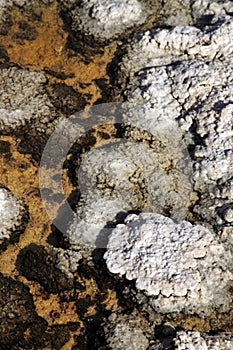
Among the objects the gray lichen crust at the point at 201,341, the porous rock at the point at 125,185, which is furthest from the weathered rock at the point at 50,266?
the gray lichen crust at the point at 201,341

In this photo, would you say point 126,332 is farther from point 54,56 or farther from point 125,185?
point 54,56

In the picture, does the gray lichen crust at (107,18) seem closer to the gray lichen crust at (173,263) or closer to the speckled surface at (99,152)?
the speckled surface at (99,152)

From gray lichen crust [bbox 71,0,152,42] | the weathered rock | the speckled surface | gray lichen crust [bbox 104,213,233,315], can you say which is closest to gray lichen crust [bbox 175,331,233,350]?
the speckled surface

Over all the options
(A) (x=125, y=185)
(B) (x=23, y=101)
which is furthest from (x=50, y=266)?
(B) (x=23, y=101)

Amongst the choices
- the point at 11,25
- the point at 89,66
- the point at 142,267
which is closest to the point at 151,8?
the point at 89,66

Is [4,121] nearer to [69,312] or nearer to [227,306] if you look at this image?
[69,312]

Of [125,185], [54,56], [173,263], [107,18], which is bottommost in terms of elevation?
[173,263]

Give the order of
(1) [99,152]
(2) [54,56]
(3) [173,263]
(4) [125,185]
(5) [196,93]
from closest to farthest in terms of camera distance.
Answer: (3) [173,263]
(4) [125,185]
(1) [99,152]
(5) [196,93]
(2) [54,56]

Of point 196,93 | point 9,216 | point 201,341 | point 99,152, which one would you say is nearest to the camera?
point 201,341
